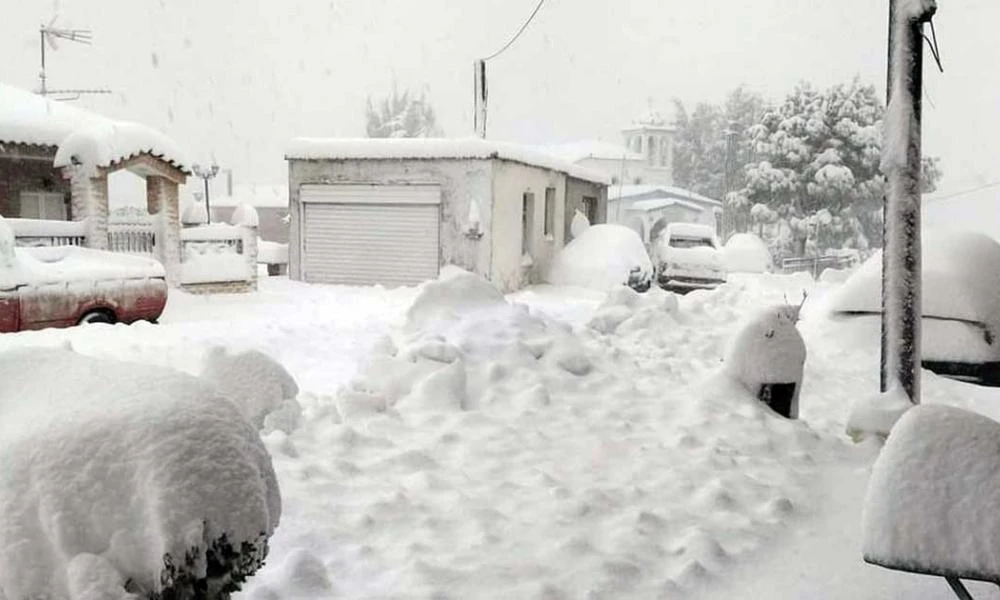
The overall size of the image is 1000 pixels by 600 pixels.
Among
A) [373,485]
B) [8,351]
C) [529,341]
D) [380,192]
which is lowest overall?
[373,485]

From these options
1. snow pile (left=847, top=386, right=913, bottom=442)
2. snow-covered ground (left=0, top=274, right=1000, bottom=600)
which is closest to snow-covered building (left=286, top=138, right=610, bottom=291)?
snow-covered ground (left=0, top=274, right=1000, bottom=600)

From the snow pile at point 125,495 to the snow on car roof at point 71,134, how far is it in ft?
47.0

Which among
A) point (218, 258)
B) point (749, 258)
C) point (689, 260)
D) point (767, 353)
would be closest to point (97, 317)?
point (218, 258)

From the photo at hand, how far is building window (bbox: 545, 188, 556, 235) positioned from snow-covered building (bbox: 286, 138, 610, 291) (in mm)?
1522

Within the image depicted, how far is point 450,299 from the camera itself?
8180mm

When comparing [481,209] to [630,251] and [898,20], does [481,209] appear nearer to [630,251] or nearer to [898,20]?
[630,251]

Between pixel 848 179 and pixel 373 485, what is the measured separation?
88.4 feet

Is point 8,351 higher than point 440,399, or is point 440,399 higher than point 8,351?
point 8,351

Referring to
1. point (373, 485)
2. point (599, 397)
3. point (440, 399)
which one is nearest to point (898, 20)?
point (599, 397)

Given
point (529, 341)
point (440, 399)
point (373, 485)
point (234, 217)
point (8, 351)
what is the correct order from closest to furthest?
point (8, 351)
point (373, 485)
point (440, 399)
point (529, 341)
point (234, 217)

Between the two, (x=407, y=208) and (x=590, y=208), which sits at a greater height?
(x=590, y=208)

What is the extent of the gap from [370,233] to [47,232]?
6475mm

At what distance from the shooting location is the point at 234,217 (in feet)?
62.5

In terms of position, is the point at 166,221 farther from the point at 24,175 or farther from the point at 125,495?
the point at 125,495
